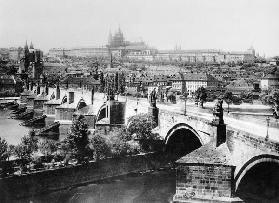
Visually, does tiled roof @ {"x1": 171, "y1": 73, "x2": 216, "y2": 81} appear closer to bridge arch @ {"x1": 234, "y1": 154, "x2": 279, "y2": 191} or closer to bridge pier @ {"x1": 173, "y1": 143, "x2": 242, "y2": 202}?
bridge arch @ {"x1": 234, "y1": 154, "x2": 279, "y2": 191}

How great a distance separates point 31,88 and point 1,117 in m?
26.5

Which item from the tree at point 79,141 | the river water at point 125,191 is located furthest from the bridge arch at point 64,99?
the river water at point 125,191

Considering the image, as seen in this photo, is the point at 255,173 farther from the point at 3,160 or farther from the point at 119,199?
the point at 3,160

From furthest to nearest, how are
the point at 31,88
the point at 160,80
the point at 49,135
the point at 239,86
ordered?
1. the point at 160,80
2. the point at 31,88
3. the point at 239,86
4. the point at 49,135

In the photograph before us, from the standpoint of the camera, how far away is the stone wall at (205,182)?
1936cm

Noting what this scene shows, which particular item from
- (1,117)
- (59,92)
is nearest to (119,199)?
(59,92)

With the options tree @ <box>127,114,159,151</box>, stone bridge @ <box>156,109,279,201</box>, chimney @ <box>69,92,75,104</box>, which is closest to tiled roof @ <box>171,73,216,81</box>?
chimney @ <box>69,92,75,104</box>

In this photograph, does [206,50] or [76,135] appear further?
[206,50]

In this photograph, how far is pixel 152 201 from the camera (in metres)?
27.5

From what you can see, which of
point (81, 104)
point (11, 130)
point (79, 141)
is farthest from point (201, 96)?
point (11, 130)

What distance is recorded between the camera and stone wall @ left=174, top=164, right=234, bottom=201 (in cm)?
1936

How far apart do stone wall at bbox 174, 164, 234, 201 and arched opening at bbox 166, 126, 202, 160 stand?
12768 mm

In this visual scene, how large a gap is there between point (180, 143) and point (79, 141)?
7.99 metres

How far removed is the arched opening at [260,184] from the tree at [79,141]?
1438 cm
